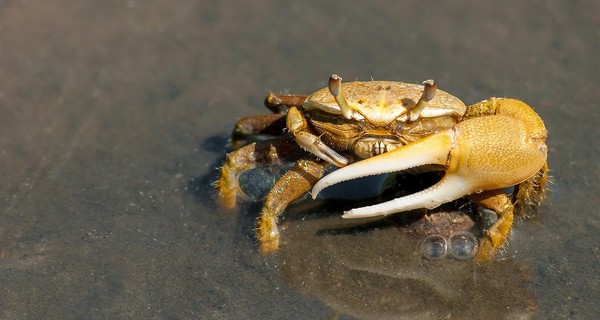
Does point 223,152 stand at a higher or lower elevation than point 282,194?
lower

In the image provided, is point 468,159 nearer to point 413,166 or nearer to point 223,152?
point 413,166

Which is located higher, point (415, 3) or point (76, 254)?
point (415, 3)

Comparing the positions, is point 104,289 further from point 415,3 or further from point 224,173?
point 415,3

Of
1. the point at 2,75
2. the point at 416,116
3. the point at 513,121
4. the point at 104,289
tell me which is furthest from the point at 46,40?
the point at 513,121

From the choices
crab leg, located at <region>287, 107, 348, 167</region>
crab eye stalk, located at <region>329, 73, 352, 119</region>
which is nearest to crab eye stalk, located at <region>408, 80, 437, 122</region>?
crab eye stalk, located at <region>329, 73, 352, 119</region>

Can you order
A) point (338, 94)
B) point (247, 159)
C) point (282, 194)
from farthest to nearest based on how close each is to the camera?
1. point (247, 159)
2. point (282, 194)
3. point (338, 94)

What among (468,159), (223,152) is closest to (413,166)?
(468,159)

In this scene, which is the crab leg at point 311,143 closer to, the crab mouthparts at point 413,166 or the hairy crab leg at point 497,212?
the crab mouthparts at point 413,166
